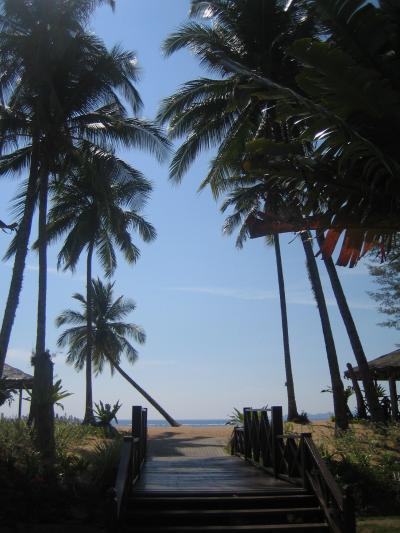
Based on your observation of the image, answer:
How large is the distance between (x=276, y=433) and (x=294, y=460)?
88cm

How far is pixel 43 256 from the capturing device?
19.4 metres

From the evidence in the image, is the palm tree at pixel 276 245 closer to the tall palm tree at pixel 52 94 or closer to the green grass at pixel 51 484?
the tall palm tree at pixel 52 94

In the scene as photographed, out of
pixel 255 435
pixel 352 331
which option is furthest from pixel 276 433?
pixel 352 331

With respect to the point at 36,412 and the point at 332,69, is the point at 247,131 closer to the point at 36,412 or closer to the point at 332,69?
the point at 36,412

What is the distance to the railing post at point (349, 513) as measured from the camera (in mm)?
7016

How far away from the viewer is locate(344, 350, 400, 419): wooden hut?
22.2 meters

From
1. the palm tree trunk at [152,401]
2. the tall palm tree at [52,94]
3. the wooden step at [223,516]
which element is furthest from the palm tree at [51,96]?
the palm tree trunk at [152,401]

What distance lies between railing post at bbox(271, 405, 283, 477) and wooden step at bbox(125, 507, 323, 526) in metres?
2.03

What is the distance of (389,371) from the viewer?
22328mm

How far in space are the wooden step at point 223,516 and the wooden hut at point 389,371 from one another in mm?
14953

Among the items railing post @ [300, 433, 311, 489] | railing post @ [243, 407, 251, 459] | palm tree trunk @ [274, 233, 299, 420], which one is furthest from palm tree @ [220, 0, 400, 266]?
palm tree trunk @ [274, 233, 299, 420]

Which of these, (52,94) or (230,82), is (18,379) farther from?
(230,82)

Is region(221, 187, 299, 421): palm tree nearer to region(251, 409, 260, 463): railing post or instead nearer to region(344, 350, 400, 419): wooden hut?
region(344, 350, 400, 419): wooden hut

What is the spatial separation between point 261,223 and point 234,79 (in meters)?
12.2
